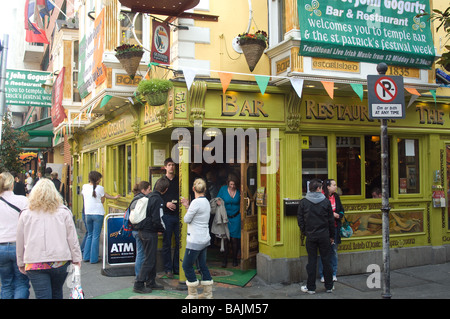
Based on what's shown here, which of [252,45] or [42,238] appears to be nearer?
[42,238]

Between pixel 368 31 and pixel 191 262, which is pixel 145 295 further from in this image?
pixel 368 31

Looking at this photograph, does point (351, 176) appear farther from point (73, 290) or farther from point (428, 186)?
point (73, 290)

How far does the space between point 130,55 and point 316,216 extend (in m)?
4.52

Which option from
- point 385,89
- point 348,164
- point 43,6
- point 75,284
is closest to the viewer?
point 75,284

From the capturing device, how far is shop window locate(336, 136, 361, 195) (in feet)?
29.8

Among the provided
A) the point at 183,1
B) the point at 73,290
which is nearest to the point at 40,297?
the point at 73,290

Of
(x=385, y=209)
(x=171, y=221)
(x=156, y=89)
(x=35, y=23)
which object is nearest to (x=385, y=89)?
(x=385, y=209)

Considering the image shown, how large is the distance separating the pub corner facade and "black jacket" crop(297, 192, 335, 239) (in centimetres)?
96

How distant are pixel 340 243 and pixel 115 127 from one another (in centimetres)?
683

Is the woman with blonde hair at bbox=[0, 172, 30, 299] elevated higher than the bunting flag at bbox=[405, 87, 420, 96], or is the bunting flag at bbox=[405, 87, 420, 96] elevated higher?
the bunting flag at bbox=[405, 87, 420, 96]

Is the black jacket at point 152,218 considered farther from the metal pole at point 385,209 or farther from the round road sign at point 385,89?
the round road sign at point 385,89

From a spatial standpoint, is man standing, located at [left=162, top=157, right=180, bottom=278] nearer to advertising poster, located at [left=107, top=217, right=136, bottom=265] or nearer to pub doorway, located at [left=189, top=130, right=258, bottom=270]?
advertising poster, located at [left=107, top=217, right=136, bottom=265]

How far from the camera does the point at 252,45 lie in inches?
302

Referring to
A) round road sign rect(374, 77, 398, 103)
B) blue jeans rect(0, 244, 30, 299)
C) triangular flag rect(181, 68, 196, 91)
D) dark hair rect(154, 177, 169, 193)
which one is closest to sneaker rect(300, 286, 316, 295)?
dark hair rect(154, 177, 169, 193)
